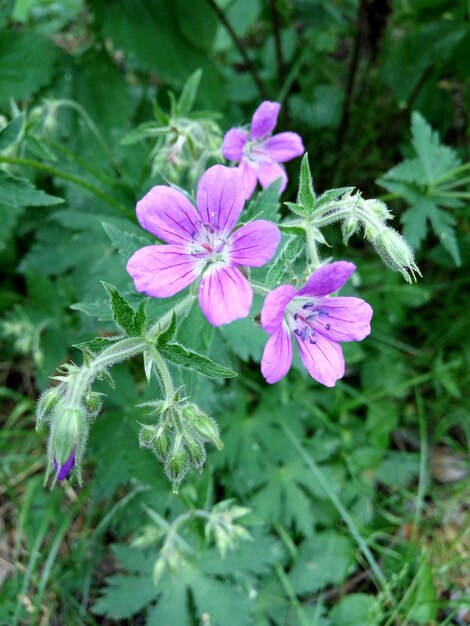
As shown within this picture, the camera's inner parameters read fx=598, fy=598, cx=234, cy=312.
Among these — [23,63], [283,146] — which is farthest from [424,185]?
[23,63]

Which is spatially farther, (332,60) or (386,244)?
(332,60)

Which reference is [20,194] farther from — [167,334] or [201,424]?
[201,424]

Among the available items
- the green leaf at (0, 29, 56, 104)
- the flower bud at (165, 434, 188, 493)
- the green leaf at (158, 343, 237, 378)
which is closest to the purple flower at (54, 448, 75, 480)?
the flower bud at (165, 434, 188, 493)

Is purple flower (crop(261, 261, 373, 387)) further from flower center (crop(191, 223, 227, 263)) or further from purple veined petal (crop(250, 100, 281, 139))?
purple veined petal (crop(250, 100, 281, 139))

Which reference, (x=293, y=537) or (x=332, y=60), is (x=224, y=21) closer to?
(x=332, y=60)

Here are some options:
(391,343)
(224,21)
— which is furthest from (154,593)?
(224,21)

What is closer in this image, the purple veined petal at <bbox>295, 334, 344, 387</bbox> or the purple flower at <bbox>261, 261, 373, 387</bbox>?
the purple flower at <bbox>261, 261, 373, 387</bbox>
